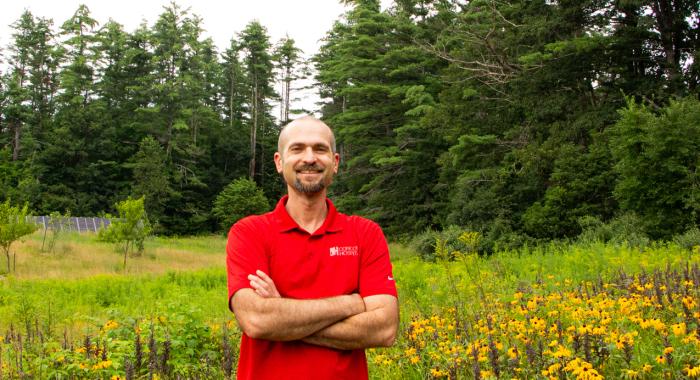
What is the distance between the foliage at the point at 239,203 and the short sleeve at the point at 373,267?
39.4 meters

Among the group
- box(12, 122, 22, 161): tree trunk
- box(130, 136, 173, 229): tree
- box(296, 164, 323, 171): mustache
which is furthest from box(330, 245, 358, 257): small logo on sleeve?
box(12, 122, 22, 161): tree trunk

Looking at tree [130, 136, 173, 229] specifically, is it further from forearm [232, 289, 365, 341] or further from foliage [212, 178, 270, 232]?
forearm [232, 289, 365, 341]

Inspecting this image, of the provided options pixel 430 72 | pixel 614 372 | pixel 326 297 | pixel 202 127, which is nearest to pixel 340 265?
pixel 326 297

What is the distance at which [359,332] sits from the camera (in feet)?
7.98

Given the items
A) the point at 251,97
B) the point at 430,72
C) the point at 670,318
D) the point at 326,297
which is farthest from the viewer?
the point at 251,97

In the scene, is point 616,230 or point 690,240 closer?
point 690,240

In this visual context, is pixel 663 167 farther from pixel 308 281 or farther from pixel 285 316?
pixel 285 316

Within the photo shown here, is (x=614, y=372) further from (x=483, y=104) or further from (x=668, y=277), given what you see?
(x=483, y=104)

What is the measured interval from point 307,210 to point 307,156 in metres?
0.25

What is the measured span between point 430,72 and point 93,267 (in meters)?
22.1

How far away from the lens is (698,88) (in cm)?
1683

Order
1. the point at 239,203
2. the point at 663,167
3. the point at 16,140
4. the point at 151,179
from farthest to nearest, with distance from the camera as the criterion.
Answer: the point at 16,140 → the point at 151,179 → the point at 239,203 → the point at 663,167

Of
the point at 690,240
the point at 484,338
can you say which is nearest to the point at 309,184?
the point at 484,338

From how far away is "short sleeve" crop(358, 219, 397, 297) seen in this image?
8.55ft
